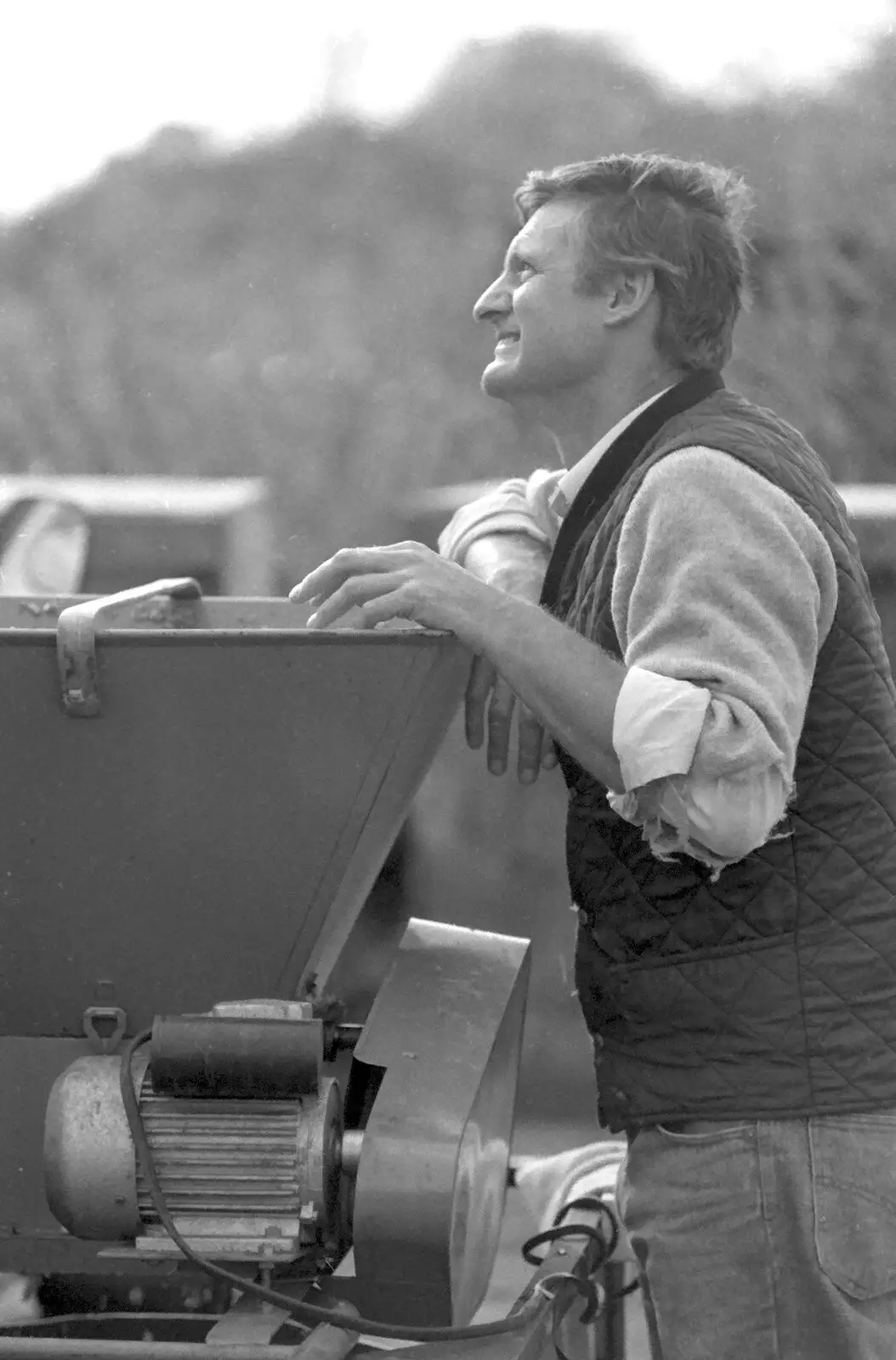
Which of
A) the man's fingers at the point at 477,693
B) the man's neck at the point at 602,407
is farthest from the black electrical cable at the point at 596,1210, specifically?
the man's neck at the point at 602,407

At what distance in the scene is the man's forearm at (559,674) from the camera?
1.51 m

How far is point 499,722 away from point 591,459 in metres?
0.29

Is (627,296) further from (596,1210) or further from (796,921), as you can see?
(596,1210)

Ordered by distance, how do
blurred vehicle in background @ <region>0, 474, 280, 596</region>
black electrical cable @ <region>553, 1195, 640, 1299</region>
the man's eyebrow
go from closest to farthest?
the man's eyebrow, black electrical cable @ <region>553, 1195, 640, 1299</region>, blurred vehicle in background @ <region>0, 474, 280, 596</region>

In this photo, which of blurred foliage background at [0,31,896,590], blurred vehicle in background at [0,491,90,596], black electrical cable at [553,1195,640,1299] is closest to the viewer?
black electrical cable at [553,1195,640,1299]

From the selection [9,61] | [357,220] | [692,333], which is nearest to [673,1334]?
[692,333]

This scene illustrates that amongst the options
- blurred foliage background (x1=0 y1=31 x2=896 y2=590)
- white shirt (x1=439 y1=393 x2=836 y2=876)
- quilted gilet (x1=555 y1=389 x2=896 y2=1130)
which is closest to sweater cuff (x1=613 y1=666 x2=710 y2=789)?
white shirt (x1=439 y1=393 x2=836 y2=876)

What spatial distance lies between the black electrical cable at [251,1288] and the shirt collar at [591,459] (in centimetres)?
70

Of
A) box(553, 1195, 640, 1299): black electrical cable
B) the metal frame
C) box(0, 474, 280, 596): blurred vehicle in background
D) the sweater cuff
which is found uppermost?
the sweater cuff

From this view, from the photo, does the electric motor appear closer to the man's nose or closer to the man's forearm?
the man's forearm

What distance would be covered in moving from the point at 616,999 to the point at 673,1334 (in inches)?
12.3

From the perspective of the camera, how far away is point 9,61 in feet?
58.5

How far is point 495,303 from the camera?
1886 millimetres

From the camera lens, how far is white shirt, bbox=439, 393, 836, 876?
1423mm
